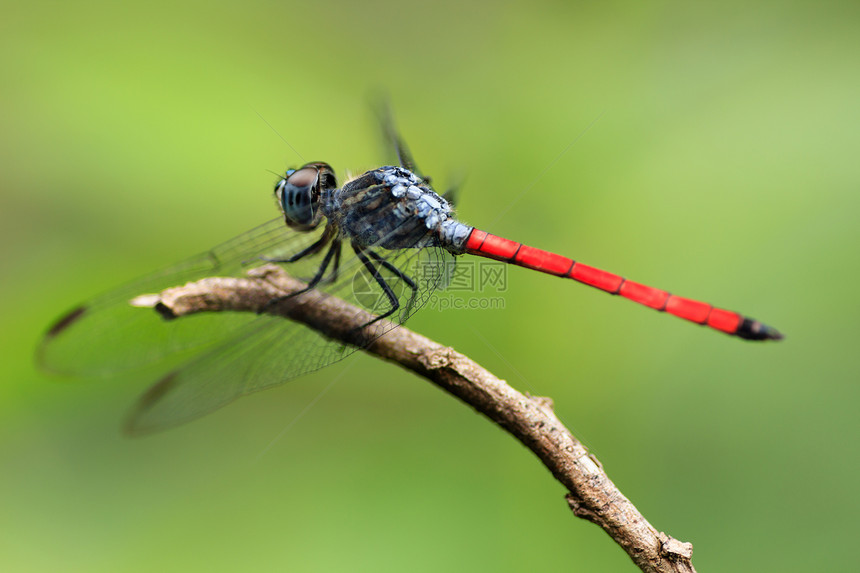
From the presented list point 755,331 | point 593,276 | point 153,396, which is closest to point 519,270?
point 593,276

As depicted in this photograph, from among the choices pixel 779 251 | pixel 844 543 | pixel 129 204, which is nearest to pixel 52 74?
pixel 129 204

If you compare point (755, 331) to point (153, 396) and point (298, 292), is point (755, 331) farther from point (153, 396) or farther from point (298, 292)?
point (153, 396)

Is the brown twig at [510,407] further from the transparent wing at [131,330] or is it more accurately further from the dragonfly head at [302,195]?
the dragonfly head at [302,195]

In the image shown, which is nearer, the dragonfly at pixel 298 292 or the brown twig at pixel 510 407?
the brown twig at pixel 510 407


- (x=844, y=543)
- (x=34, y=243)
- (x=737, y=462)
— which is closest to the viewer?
(x=844, y=543)

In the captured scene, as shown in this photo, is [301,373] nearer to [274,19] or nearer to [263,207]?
[263,207]

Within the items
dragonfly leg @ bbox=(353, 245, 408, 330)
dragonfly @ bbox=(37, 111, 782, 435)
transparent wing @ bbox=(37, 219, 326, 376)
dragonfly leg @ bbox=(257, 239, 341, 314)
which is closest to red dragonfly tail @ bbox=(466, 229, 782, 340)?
dragonfly @ bbox=(37, 111, 782, 435)

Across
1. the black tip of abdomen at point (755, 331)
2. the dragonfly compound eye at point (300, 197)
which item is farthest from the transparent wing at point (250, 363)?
the black tip of abdomen at point (755, 331)
